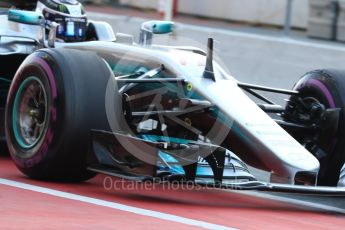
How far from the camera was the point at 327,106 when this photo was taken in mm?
7738

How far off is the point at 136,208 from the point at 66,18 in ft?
9.54

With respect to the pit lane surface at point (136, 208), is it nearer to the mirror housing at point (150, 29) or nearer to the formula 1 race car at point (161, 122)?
the formula 1 race car at point (161, 122)

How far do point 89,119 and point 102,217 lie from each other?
1134mm

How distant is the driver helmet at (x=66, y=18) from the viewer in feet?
28.0

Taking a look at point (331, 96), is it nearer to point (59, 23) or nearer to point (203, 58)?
point (203, 58)

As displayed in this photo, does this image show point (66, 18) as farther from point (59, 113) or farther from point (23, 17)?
point (59, 113)

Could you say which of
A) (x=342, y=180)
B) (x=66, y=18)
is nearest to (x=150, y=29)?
(x=66, y=18)

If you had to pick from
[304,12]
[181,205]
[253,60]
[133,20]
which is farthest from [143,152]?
[304,12]

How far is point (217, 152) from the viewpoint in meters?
6.49

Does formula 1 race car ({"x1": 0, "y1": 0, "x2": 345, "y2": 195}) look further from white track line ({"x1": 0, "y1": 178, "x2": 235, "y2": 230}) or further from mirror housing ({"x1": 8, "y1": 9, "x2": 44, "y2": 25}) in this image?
white track line ({"x1": 0, "y1": 178, "x2": 235, "y2": 230})

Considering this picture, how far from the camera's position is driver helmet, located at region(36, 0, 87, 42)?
28.0 ft

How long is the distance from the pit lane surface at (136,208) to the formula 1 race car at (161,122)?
0.63 ft
